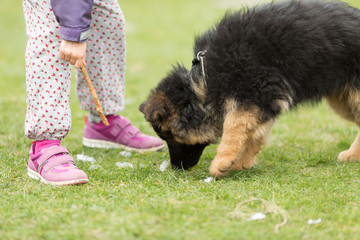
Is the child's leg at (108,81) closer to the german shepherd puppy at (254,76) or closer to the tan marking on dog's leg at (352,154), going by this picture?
the german shepherd puppy at (254,76)

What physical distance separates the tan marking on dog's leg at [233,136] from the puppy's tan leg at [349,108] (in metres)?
0.89

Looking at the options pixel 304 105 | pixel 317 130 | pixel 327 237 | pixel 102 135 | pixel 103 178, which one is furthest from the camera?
pixel 317 130

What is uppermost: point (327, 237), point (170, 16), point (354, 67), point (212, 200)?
point (354, 67)

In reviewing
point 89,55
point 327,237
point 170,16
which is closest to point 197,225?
point 327,237

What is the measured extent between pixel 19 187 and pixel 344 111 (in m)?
2.75

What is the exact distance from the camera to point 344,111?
3.85 metres

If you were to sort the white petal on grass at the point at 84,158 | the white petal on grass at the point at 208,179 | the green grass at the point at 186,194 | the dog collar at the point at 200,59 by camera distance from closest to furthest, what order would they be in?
the green grass at the point at 186,194 → the white petal on grass at the point at 208,179 → the dog collar at the point at 200,59 → the white petal on grass at the point at 84,158

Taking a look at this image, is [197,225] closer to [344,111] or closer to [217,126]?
[217,126]

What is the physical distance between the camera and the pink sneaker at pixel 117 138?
4.27 meters

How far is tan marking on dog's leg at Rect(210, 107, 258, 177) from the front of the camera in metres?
3.15

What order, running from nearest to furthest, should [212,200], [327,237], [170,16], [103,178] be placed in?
[327,237] < [212,200] < [103,178] < [170,16]

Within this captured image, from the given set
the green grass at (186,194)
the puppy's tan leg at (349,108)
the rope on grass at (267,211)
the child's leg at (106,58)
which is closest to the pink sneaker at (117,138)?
the green grass at (186,194)

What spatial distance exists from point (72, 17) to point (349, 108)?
7.93ft

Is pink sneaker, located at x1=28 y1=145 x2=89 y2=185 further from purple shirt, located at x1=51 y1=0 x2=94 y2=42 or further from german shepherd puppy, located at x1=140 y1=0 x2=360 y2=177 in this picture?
purple shirt, located at x1=51 y1=0 x2=94 y2=42
